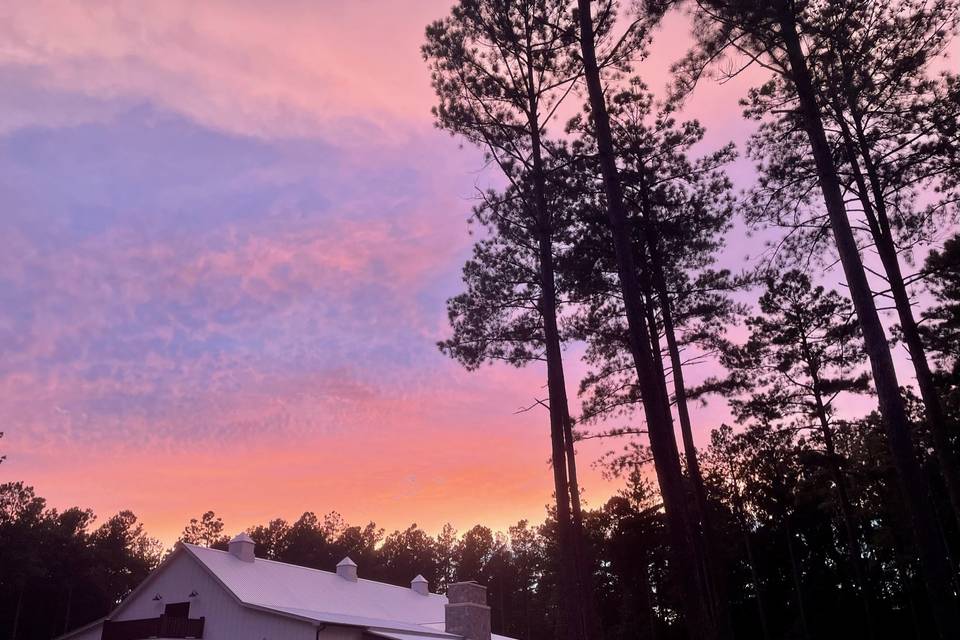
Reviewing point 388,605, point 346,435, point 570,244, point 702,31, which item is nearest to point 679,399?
point 570,244

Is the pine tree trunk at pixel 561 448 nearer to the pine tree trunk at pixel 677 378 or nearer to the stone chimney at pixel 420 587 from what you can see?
the pine tree trunk at pixel 677 378

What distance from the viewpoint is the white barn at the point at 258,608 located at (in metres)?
19.1

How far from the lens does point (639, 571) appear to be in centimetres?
4309

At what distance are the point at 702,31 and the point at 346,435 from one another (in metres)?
19.8

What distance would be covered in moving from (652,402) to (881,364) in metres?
3.90

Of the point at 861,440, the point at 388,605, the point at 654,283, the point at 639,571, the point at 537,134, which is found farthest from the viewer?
the point at 639,571

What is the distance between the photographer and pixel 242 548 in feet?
77.6

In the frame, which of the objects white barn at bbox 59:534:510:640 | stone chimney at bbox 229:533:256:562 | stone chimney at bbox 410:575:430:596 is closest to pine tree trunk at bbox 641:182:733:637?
white barn at bbox 59:534:510:640

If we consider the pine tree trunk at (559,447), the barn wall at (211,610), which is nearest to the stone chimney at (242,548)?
the barn wall at (211,610)

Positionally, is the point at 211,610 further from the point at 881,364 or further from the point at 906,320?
the point at 906,320

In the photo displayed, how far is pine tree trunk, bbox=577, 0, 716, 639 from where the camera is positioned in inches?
319

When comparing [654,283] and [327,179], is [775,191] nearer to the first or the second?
[654,283]

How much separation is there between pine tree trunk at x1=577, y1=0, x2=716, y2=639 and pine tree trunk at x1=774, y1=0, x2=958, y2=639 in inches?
119

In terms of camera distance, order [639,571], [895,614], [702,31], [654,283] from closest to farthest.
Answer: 1. [702,31]
2. [654,283]
3. [895,614]
4. [639,571]
